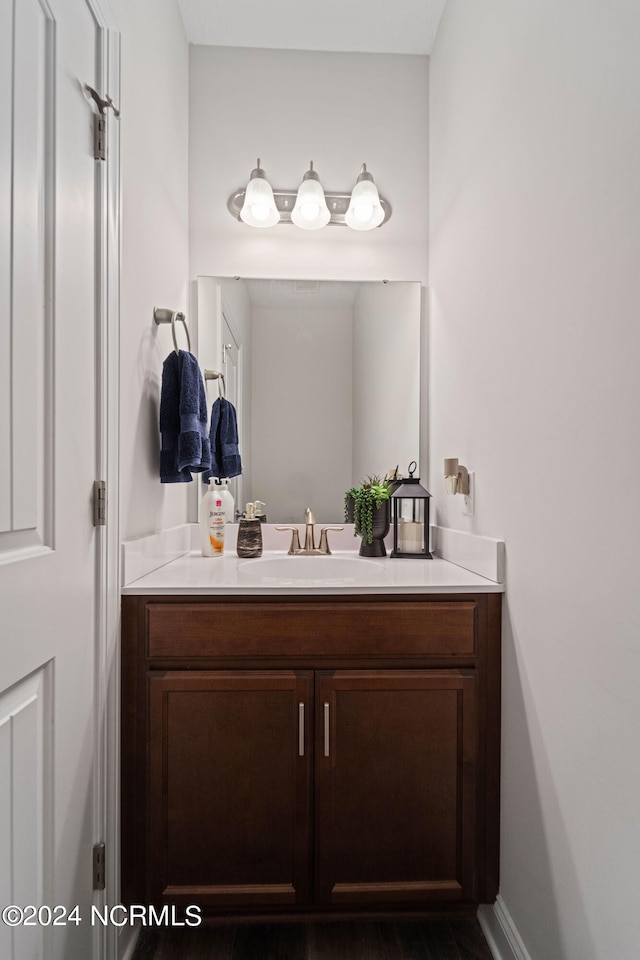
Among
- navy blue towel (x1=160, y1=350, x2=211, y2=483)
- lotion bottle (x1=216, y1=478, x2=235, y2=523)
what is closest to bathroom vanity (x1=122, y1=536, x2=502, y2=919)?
navy blue towel (x1=160, y1=350, x2=211, y2=483)

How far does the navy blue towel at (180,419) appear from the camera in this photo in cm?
153

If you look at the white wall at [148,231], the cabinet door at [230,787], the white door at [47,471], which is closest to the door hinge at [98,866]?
the white door at [47,471]

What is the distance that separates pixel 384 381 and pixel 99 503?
48.1 inches

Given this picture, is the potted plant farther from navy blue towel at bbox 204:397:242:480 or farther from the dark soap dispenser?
navy blue towel at bbox 204:397:242:480

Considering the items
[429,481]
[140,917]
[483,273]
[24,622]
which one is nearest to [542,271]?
[483,273]

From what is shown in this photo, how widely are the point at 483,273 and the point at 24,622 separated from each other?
1378 mm

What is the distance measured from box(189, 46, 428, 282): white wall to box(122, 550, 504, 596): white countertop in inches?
42.6

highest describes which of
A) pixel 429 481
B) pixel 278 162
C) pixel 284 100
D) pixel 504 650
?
pixel 284 100

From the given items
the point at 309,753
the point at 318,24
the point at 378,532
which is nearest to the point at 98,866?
the point at 309,753

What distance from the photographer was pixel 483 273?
1528 mm

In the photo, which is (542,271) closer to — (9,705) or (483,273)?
(483,273)

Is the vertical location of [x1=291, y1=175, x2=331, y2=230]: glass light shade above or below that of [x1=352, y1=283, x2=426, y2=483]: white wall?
above

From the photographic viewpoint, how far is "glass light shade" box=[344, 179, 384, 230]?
1992mm

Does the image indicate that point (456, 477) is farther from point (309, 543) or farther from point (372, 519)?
point (309, 543)
